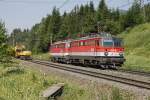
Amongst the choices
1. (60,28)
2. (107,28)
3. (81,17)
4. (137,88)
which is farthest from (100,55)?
(81,17)

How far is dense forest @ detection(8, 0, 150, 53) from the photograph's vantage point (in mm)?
100125

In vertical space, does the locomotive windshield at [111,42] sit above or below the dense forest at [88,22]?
below

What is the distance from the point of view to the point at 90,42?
35281 millimetres

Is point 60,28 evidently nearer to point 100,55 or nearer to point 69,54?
point 69,54

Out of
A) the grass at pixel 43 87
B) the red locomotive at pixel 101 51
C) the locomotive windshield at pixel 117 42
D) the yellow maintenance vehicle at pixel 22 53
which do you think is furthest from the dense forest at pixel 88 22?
the grass at pixel 43 87

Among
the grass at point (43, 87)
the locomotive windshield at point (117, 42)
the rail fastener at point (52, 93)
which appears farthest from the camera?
the locomotive windshield at point (117, 42)

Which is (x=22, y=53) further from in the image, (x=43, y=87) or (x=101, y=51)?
(x=43, y=87)

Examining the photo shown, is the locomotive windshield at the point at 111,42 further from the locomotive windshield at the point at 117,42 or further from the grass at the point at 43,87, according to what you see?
the grass at the point at 43,87

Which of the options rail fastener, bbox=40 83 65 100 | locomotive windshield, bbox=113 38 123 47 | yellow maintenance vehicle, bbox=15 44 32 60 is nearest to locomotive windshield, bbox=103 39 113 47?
locomotive windshield, bbox=113 38 123 47

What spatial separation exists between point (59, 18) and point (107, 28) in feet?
101

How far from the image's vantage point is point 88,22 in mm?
103875

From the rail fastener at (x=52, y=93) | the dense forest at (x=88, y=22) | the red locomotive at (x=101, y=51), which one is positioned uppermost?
the dense forest at (x=88, y=22)

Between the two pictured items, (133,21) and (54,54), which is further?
(133,21)

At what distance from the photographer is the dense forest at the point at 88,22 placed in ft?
328
